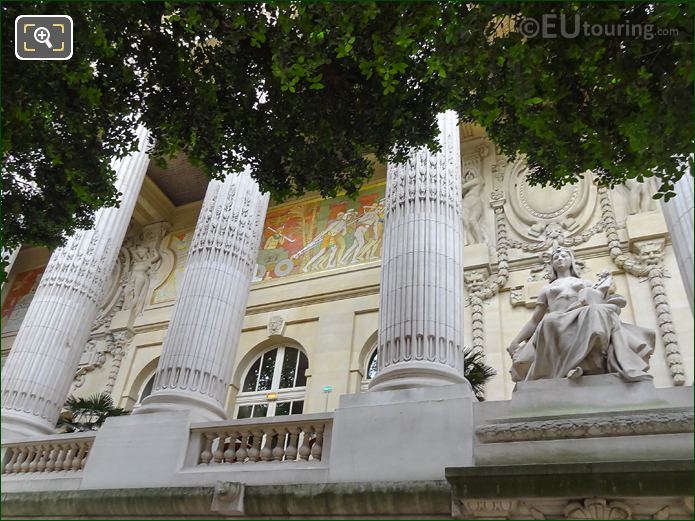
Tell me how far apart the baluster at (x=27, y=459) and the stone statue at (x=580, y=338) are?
7473 mm

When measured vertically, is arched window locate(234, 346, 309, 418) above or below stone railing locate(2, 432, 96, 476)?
above

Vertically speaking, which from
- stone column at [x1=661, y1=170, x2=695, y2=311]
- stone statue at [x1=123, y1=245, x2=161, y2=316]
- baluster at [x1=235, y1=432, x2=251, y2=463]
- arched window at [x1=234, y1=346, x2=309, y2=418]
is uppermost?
stone statue at [x1=123, y1=245, x2=161, y2=316]

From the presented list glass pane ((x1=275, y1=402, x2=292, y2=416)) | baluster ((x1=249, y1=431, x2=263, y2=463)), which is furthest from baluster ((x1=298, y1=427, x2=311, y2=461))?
glass pane ((x1=275, y1=402, x2=292, y2=416))

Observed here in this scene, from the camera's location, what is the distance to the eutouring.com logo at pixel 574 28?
211 inches

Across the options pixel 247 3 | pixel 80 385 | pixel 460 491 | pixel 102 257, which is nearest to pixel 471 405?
pixel 460 491

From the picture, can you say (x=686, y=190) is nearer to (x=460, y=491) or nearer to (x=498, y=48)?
(x=498, y=48)

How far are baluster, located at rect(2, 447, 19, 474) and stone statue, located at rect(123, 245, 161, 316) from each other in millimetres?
9403

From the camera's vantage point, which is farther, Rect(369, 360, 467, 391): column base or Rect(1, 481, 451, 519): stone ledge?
Rect(369, 360, 467, 391): column base

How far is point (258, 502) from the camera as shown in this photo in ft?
23.7

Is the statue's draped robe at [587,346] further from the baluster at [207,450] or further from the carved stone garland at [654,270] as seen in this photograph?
the carved stone garland at [654,270]

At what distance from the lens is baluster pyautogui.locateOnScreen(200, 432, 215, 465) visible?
28.1 ft

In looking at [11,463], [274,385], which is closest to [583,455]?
[11,463]

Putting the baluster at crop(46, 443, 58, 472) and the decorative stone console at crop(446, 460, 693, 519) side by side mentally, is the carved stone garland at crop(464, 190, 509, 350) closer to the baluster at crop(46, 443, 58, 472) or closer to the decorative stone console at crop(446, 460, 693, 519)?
the decorative stone console at crop(446, 460, 693, 519)

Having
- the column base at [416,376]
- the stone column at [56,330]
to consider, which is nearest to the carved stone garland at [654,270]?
the column base at [416,376]
